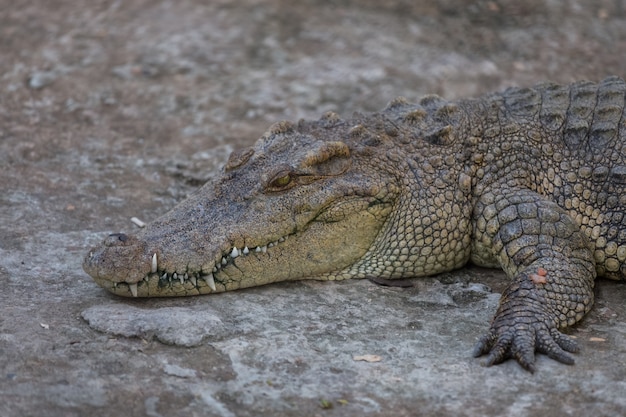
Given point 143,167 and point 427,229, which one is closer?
point 427,229

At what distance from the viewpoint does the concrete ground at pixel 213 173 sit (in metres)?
3.94

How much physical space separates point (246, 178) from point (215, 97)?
10.1 ft

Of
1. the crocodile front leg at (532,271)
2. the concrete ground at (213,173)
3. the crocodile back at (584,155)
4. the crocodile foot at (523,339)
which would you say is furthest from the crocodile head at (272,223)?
the crocodile foot at (523,339)

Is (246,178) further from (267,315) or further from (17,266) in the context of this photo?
(17,266)

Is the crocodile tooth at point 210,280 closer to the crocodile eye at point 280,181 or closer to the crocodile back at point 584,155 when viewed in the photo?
the crocodile eye at point 280,181

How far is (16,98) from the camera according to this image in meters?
7.89

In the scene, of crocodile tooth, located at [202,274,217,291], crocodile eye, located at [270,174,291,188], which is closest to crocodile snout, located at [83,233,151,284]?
crocodile tooth, located at [202,274,217,291]

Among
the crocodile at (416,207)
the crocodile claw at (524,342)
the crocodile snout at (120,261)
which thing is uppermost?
the crocodile at (416,207)

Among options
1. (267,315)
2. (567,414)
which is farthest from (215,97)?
(567,414)

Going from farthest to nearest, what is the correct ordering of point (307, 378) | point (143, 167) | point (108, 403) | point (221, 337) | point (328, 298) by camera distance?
point (143, 167), point (328, 298), point (221, 337), point (307, 378), point (108, 403)

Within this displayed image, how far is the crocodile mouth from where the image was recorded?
15.3 ft

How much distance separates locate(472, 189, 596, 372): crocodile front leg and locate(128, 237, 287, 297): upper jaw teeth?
1.27m

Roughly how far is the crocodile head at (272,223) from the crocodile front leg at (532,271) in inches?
25.7

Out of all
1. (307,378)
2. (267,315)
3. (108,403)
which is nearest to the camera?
(108,403)
